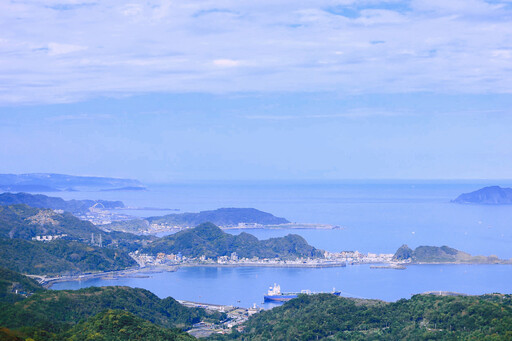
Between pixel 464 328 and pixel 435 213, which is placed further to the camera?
pixel 435 213

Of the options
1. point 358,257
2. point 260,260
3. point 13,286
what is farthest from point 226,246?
point 13,286

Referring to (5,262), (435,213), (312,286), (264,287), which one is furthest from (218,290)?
(435,213)

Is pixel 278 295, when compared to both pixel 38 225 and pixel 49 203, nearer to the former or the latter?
pixel 38 225

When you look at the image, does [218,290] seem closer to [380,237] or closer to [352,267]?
[352,267]

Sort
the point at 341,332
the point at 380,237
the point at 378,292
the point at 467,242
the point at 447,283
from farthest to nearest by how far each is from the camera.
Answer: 1. the point at 380,237
2. the point at 467,242
3. the point at 447,283
4. the point at 378,292
5. the point at 341,332

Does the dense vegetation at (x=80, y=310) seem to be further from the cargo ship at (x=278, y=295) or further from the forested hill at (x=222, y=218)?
the forested hill at (x=222, y=218)
